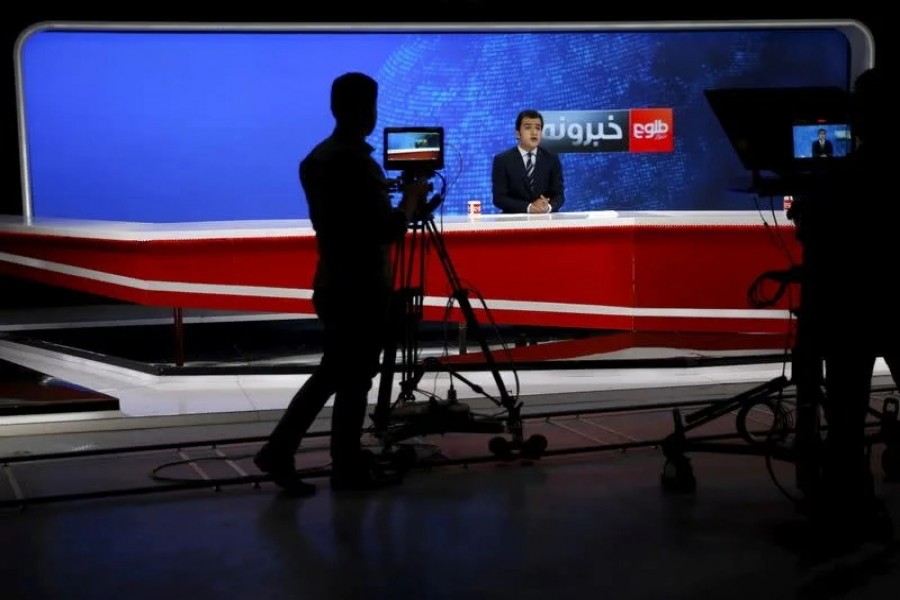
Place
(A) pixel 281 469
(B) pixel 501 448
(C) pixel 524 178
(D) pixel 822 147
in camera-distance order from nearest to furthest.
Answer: (D) pixel 822 147 < (A) pixel 281 469 < (B) pixel 501 448 < (C) pixel 524 178

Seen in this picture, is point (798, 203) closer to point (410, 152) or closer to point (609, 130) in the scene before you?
point (410, 152)

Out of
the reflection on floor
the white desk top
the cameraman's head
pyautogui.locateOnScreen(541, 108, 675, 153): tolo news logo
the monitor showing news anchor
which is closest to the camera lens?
the reflection on floor

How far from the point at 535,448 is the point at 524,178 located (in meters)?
2.61

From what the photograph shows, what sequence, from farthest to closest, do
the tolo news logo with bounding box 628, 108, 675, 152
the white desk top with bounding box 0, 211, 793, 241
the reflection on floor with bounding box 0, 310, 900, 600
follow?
the tolo news logo with bounding box 628, 108, 675, 152 < the white desk top with bounding box 0, 211, 793, 241 < the reflection on floor with bounding box 0, 310, 900, 600

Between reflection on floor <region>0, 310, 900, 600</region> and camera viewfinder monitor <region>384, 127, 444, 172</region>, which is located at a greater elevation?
camera viewfinder monitor <region>384, 127, 444, 172</region>

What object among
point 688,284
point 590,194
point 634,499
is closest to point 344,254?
point 634,499

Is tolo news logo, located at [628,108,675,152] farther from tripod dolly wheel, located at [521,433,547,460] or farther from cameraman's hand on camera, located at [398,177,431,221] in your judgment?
cameraman's hand on camera, located at [398,177,431,221]

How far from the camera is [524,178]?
21.1ft

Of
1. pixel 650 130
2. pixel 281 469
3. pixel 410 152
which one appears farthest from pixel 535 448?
pixel 650 130

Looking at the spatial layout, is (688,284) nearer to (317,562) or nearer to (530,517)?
(530,517)

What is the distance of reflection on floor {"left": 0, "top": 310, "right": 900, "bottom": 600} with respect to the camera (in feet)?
9.48

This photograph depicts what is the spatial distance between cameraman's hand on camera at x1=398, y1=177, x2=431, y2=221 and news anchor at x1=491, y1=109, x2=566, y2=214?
252cm

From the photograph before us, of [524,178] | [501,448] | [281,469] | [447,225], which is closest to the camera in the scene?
[281,469]

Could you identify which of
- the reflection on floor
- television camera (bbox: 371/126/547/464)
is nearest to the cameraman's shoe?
the reflection on floor
